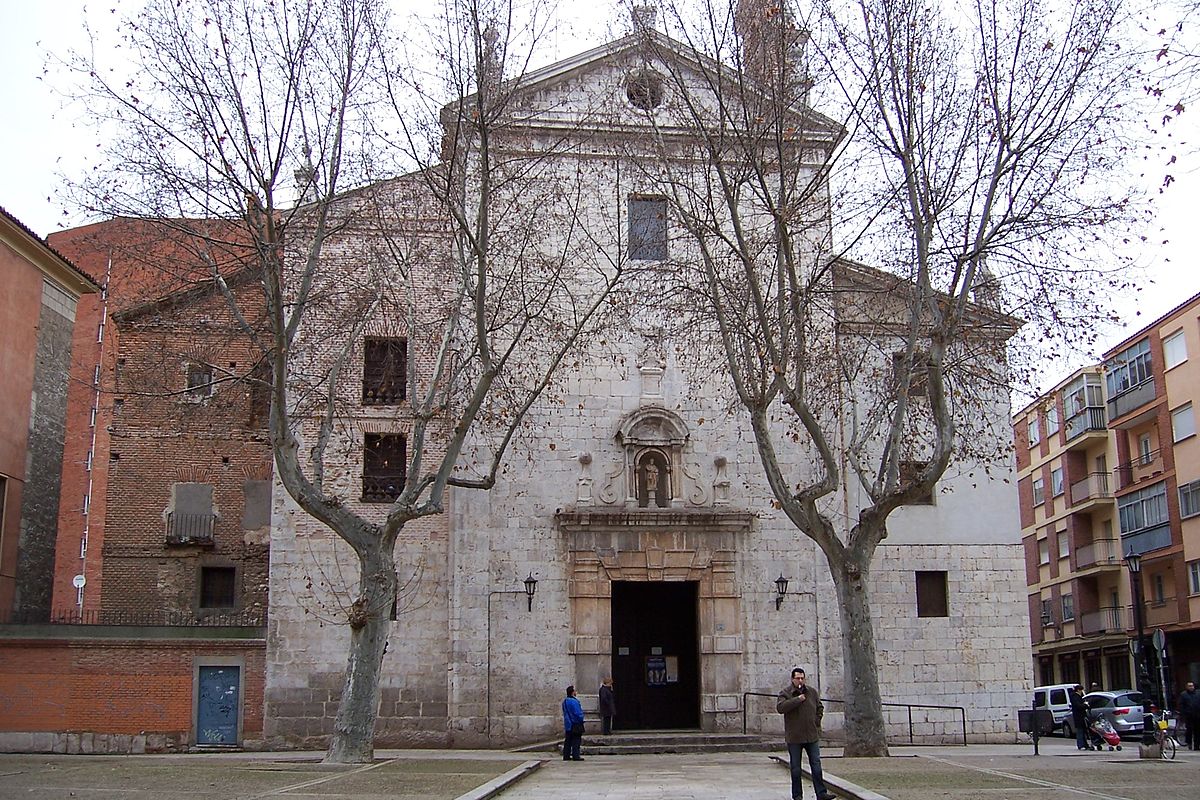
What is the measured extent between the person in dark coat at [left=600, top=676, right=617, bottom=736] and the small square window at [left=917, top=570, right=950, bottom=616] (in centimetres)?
629

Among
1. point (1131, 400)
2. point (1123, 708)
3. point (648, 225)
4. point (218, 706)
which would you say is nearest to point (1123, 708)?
point (1123, 708)

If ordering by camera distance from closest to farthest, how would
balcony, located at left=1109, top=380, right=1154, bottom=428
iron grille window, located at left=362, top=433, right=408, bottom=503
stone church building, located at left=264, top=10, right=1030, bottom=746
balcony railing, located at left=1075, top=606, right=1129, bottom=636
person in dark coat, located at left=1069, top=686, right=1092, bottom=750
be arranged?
stone church building, located at left=264, top=10, right=1030, bottom=746
iron grille window, located at left=362, top=433, right=408, bottom=503
person in dark coat, located at left=1069, top=686, right=1092, bottom=750
balcony, located at left=1109, top=380, right=1154, bottom=428
balcony railing, located at left=1075, top=606, right=1129, bottom=636

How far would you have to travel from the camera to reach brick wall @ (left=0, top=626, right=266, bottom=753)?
20.5 meters

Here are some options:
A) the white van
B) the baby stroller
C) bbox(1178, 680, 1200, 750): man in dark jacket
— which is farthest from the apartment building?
the baby stroller

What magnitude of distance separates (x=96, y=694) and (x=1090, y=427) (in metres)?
34.8

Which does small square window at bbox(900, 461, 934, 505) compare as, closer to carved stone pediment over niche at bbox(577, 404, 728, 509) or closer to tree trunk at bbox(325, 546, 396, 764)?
carved stone pediment over niche at bbox(577, 404, 728, 509)

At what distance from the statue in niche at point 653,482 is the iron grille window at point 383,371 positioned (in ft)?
15.8

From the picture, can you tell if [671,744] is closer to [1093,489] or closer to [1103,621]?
[1103,621]

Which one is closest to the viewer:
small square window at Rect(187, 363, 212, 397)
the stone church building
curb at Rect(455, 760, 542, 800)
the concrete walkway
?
curb at Rect(455, 760, 542, 800)

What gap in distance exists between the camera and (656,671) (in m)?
23.5

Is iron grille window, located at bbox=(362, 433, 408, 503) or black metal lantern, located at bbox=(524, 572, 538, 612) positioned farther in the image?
iron grille window, located at bbox=(362, 433, 408, 503)

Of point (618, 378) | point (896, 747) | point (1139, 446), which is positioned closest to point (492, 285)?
point (618, 378)

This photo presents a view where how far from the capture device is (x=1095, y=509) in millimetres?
43156

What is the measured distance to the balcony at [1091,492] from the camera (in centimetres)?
4228
